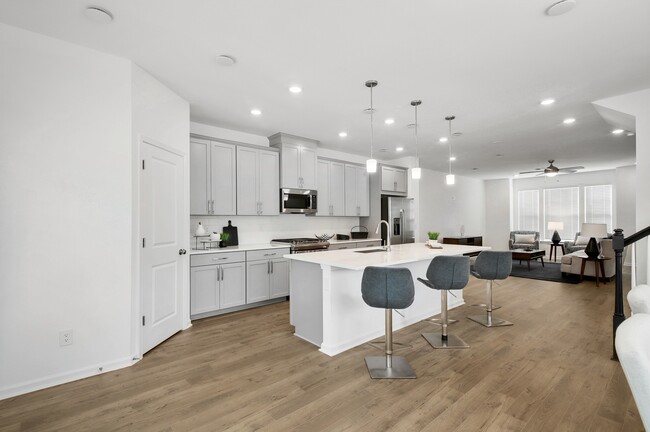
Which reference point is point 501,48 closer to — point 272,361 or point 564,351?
point 564,351

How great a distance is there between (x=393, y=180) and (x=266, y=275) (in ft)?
11.5

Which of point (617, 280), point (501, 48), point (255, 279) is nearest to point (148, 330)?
point (255, 279)

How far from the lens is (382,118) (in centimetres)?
441

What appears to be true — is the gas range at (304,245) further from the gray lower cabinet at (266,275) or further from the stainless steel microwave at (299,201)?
the stainless steel microwave at (299,201)

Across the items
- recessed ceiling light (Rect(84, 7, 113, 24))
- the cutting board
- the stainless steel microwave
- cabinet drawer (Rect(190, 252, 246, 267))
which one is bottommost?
cabinet drawer (Rect(190, 252, 246, 267))

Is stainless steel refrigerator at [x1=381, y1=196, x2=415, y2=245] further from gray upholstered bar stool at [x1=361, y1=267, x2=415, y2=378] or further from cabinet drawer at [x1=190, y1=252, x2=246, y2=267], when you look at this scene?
gray upholstered bar stool at [x1=361, y1=267, x2=415, y2=378]

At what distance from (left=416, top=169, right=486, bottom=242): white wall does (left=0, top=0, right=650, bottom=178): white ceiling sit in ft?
13.0

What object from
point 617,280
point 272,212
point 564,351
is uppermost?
point 272,212

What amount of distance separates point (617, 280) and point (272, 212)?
4172 millimetres

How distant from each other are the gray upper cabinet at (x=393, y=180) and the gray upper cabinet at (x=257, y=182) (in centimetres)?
241

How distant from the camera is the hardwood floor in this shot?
6.48ft

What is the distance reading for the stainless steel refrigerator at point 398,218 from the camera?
21.2 feet

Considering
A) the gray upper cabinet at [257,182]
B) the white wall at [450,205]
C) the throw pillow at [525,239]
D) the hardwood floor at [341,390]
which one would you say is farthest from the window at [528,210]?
the gray upper cabinet at [257,182]

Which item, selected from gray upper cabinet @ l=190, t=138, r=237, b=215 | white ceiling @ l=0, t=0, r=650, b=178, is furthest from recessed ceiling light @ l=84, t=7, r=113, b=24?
gray upper cabinet @ l=190, t=138, r=237, b=215
